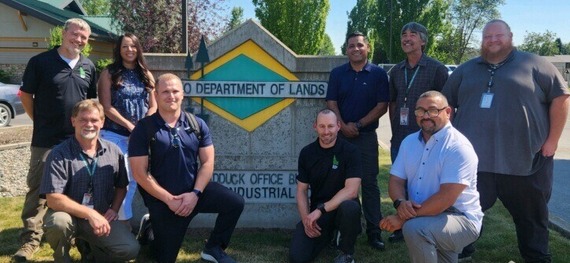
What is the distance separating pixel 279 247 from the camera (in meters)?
4.82

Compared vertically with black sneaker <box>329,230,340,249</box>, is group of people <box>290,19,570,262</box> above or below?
above

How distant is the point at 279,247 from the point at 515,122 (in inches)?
91.6

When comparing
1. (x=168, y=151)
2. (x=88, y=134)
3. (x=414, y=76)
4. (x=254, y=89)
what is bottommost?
(x=168, y=151)

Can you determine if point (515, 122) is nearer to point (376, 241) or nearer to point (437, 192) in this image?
point (437, 192)

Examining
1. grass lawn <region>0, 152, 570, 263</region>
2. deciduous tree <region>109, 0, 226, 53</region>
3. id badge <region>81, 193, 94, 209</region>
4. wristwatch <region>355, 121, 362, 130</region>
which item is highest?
deciduous tree <region>109, 0, 226, 53</region>

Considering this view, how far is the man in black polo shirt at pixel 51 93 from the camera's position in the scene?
428 cm

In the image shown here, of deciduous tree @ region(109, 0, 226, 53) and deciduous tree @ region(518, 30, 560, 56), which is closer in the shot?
deciduous tree @ region(109, 0, 226, 53)

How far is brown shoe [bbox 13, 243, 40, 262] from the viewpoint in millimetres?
4250

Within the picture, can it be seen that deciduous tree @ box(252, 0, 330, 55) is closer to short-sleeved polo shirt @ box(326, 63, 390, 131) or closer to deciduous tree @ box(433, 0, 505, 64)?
A: short-sleeved polo shirt @ box(326, 63, 390, 131)

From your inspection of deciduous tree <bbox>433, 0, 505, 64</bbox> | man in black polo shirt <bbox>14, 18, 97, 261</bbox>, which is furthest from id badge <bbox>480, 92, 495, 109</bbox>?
deciduous tree <bbox>433, 0, 505, 64</bbox>

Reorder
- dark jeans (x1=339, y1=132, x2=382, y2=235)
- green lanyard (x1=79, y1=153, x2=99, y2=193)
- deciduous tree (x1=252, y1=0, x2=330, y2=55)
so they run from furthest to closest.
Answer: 1. deciduous tree (x1=252, y1=0, x2=330, y2=55)
2. dark jeans (x1=339, y1=132, x2=382, y2=235)
3. green lanyard (x1=79, y1=153, x2=99, y2=193)

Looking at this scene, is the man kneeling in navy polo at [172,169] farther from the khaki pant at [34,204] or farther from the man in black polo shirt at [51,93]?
the khaki pant at [34,204]

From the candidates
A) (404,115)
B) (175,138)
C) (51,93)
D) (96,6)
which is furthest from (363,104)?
(96,6)

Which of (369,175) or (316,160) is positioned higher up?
(316,160)
